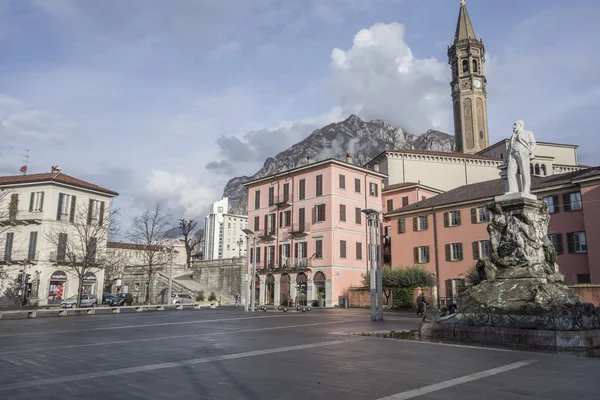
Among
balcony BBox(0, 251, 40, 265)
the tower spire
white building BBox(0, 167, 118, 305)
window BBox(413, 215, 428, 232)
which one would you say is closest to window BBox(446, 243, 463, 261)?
window BBox(413, 215, 428, 232)

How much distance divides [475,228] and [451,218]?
2734 millimetres

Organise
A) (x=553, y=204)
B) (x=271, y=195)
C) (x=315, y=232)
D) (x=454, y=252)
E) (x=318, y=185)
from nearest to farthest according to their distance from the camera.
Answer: (x=553, y=204)
(x=454, y=252)
(x=315, y=232)
(x=318, y=185)
(x=271, y=195)

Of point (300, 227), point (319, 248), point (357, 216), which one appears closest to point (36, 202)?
point (300, 227)

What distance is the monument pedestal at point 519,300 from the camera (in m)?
11.2

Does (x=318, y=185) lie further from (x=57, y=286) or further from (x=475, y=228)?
(x=57, y=286)

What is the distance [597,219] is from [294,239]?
28.5 metres

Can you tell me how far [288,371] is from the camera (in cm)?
826

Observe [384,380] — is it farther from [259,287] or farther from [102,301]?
[102,301]

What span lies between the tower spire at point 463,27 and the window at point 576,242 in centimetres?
5791

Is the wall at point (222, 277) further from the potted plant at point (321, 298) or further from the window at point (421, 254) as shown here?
the window at point (421, 254)

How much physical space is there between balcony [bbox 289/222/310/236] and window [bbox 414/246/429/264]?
11614 mm

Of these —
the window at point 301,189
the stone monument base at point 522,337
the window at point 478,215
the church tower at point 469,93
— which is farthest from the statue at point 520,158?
the church tower at point 469,93

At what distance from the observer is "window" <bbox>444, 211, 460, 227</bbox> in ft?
144

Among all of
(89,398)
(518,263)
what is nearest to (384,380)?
(89,398)
